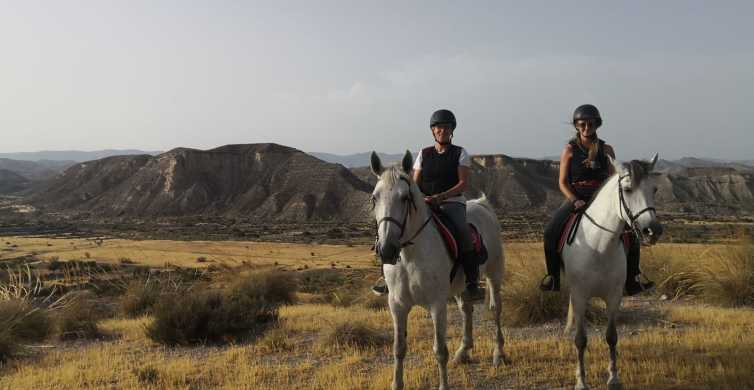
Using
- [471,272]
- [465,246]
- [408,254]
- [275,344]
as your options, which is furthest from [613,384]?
[275,344]

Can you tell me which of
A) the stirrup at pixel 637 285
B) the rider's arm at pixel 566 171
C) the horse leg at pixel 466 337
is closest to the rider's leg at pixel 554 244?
the rider's arm at pixel 566 171

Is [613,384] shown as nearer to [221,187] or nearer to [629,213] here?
[629,213]

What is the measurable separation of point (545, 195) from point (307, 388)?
95.3 m

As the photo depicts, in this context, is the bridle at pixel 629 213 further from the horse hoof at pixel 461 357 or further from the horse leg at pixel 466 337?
the horse hoof at pixel 461 357

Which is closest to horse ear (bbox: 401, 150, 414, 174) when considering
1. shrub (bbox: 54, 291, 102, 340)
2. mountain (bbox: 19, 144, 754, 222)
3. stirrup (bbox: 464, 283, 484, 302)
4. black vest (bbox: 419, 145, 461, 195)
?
black vest (bbox: 419, 145, 461, 195)

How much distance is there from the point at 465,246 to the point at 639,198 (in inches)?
72.1

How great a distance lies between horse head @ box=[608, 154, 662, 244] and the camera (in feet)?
14.9

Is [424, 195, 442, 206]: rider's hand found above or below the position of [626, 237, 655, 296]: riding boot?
above

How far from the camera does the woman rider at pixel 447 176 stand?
18.2ft

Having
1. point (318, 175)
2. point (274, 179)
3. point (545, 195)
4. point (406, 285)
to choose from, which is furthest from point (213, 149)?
point (406, 285)

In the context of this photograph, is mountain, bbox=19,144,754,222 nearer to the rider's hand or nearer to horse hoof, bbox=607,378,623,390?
the rider's hand

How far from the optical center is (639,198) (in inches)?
186

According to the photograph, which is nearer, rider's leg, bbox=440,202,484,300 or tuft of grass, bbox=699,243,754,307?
rider's leg, bbox=440,202,484,300

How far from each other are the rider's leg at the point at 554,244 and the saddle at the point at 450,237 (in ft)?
2.70
